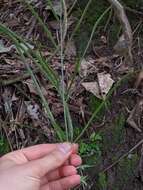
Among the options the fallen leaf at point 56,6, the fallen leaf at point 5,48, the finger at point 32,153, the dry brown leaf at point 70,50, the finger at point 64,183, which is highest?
the fallen leaf at point 56,6

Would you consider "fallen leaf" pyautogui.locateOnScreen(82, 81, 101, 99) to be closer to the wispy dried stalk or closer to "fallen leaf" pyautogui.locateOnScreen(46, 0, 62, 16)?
the wispy dried stalk

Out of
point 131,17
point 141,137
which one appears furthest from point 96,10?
point 141,137

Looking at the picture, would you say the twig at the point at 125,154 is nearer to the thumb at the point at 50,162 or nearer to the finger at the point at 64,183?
the finger at the point at 64,183

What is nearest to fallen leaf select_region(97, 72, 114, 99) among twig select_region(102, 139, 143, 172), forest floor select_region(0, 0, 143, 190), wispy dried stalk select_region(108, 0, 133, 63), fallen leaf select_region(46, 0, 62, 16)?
forest floor select_region(0, 0, 143, 190)

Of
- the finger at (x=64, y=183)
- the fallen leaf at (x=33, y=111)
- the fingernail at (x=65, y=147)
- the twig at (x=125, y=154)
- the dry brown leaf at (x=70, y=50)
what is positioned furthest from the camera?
the dry brown leaf at (x=70, y=50)

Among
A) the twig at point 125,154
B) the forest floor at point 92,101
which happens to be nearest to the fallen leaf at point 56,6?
the forest floor at point 92,101

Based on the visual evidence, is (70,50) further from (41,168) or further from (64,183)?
(41,168)
